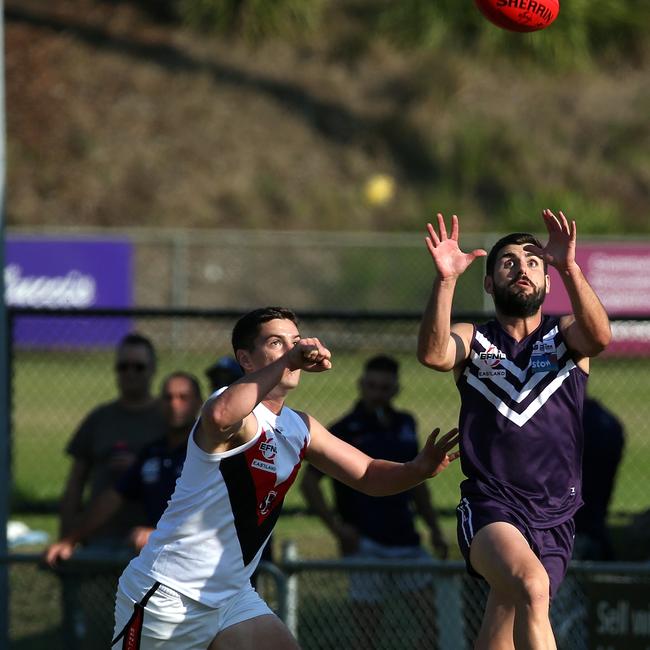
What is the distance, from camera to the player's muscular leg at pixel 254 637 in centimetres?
479

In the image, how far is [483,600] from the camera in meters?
6.88

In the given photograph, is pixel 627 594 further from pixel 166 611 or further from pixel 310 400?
pixel 310 400

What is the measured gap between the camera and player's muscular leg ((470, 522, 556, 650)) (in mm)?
4945

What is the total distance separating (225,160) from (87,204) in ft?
11.0

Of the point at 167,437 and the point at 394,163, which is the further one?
the point at 394,163

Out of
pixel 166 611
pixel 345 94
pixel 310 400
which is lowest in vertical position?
pixel 310 400

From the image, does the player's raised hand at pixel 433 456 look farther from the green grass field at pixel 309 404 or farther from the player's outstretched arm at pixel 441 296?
the green grass field at pixel 309 404

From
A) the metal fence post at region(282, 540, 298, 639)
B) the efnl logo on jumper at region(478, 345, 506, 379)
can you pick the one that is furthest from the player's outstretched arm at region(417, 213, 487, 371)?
the metal fence post at region(282, 540, 298, 639)

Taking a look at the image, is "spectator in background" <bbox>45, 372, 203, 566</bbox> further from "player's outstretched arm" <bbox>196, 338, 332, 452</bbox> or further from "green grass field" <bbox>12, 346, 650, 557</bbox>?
"player's outstretched arm" <bbox>196, 338, 332, 452</bbox>

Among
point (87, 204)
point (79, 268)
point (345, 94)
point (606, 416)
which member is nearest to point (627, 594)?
point (606, 416)

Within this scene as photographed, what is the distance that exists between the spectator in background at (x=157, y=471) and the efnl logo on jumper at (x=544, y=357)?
236 cm

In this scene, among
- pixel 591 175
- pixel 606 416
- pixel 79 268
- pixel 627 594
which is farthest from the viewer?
pixel 591 175

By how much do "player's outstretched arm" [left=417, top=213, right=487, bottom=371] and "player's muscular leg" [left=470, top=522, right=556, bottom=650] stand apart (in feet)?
2.48

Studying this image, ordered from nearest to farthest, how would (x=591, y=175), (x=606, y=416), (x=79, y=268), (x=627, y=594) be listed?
(x=627, y=594) < (x=606, y=416) < (x=79, y=268) < (x=591, y=175)
